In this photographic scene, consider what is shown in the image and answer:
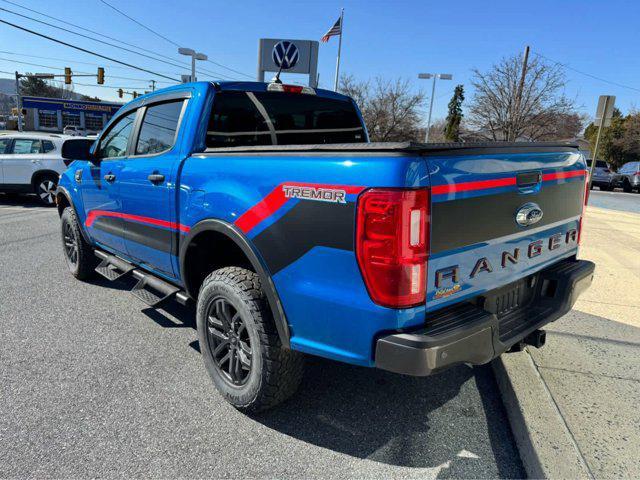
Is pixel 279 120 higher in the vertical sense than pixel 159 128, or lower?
higher

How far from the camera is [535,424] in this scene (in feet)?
8.45

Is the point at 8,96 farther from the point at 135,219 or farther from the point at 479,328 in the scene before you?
the point at 479,328

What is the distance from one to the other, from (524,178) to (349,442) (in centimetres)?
172

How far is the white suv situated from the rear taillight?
37.1 ft

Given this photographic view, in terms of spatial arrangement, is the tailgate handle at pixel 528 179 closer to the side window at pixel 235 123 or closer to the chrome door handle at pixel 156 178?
the side window at pixel 235 123

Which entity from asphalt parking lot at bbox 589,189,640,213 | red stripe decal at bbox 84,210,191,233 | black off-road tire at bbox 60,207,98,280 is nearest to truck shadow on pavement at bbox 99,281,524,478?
red stripe decal at bbox 84,210,191,233

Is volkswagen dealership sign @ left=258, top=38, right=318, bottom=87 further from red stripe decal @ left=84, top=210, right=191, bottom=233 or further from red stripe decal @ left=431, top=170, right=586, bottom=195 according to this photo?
red stripe decal @ left=431, top=170, right=586, bottom=195

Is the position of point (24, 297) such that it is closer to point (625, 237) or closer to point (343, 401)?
point (343, 401)

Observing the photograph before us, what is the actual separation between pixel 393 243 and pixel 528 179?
1058 mm

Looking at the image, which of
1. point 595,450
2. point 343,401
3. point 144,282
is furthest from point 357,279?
point 144,282

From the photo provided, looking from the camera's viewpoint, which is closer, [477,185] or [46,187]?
[477,185]

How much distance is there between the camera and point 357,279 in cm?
205

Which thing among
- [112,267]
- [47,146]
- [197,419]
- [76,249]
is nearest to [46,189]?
[47,146]

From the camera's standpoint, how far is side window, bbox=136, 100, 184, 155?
336 centimetres
